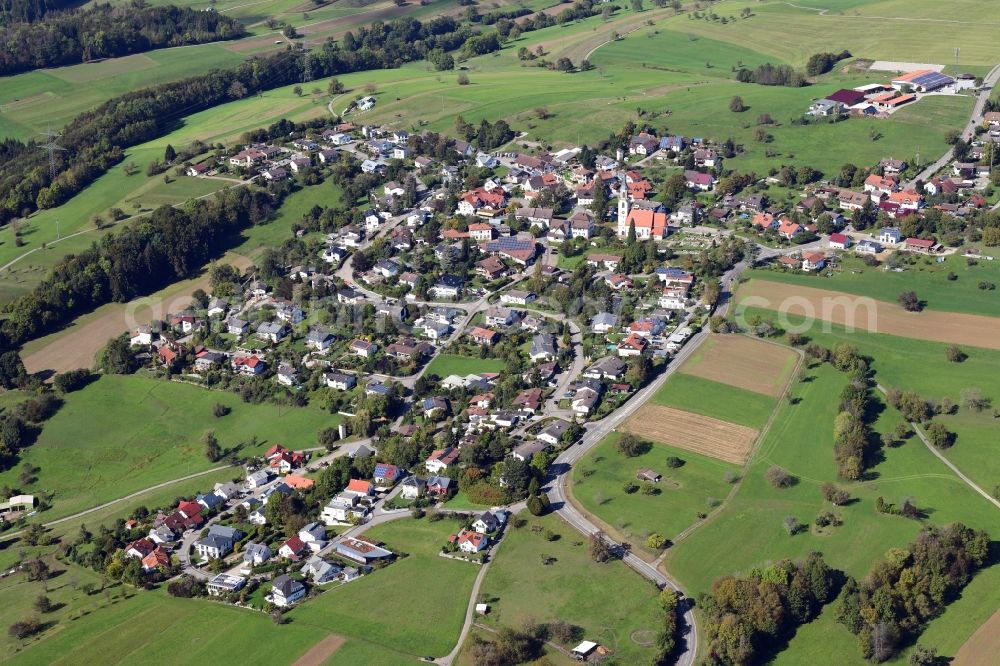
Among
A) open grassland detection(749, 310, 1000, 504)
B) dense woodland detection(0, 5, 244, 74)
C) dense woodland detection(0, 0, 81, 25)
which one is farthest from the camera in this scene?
dense woodland detection(0, 0, 81, 25)

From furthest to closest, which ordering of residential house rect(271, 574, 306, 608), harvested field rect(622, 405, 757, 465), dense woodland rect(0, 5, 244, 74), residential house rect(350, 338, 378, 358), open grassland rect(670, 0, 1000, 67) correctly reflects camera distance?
1. dense woodland rect(0, 5, 244, 74)
2. open grassland rect(670, 0, 1000, 67)
3. residential house rect(350, 338, 378, 358)
4. harvested field rect(622, 405, 757, 465)
5. residential house rect(271, 574, 306, 608)

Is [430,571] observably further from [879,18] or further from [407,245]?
[879,18]

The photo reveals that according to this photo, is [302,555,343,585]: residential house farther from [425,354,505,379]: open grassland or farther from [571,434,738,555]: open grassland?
[425,354,505,379]: open grassland

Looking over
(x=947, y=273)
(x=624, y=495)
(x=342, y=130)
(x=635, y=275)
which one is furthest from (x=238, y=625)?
(x=342, y=130)

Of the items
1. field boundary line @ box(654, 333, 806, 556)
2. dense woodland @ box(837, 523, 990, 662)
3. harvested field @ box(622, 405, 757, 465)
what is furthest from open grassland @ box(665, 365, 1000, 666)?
harvested field @ box(622, 405, 757, 465)

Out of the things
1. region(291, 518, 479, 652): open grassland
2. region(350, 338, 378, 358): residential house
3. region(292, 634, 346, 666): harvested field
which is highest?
region(350, 338, 378, 358): residential house

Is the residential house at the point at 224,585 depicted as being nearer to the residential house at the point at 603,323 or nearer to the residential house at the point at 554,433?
the residential house at the point at 554,433

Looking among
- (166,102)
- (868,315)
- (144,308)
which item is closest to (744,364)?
(868,315)
